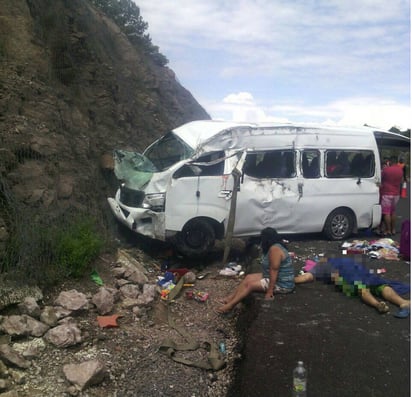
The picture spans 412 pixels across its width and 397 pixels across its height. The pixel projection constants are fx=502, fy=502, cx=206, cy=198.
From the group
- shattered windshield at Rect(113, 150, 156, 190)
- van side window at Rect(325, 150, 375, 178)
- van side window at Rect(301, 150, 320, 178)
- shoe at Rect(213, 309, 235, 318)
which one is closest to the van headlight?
shattered windshield at Rect(113, 150, 156, 190)

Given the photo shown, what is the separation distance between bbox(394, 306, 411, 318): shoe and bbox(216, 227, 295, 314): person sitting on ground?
137cm

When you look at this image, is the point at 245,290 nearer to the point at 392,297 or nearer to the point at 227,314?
the point at 227,314

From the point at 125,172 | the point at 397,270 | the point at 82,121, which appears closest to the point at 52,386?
the point at 125,172

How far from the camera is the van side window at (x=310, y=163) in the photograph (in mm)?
9117

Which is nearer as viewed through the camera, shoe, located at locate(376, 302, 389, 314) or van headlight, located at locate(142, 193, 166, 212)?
shoe, located at locate(376, 302, 389, 314)

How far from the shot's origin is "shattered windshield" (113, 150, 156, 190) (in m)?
8.34

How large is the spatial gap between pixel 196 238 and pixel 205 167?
3.89 ft

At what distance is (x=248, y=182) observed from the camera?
8641 millimetres

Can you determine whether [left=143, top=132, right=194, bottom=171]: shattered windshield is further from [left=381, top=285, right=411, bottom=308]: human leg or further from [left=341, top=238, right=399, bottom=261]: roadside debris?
[left=381, top=285, right=411, bottom=308]: human leg

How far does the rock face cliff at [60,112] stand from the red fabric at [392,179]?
216 inches

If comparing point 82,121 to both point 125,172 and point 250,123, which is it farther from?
point 250,123

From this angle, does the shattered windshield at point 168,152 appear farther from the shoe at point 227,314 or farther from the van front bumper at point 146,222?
the shoe at point 227,314

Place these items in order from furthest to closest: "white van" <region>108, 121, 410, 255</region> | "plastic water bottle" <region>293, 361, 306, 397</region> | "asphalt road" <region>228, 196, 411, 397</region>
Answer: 1. "white van" <region>108, 121, 410, 255</region>
2. "asphalt road" <region>228, 196, 411, 397</region>
3. "plastic water bottle" <region>293, 361, 306, 397</region>

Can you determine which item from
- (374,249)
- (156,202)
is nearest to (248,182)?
(156,202)
